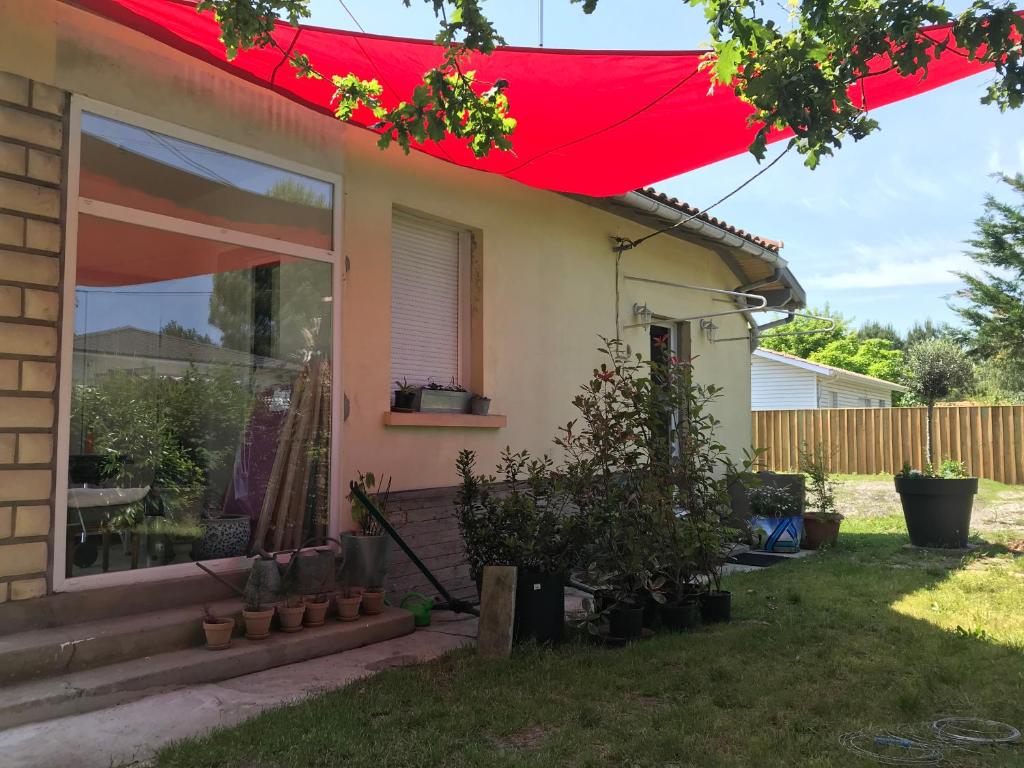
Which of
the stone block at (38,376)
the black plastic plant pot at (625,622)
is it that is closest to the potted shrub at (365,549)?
the black plastic plant pot at (625,622)

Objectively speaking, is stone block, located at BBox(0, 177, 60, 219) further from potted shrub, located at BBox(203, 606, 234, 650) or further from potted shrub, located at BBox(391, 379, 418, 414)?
potted shrub, located at BBox(391, 379, 418, 414)

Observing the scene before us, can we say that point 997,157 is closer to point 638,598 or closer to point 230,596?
point 638,598

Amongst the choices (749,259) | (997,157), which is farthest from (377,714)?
(997,157)

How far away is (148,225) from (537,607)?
10.2 feet

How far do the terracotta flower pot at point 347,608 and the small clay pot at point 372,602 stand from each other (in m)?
0.11

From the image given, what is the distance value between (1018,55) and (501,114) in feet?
7.88

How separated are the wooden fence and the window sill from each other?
10.1m

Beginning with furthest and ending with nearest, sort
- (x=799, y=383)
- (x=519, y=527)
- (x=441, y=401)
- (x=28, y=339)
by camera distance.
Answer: (x=799, y=383) → (x=441, y=401) → (x=519, y=527) → (x=28, y=339)

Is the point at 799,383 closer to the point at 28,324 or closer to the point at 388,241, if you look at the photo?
the point at 388,241

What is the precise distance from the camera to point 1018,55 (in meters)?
3.32

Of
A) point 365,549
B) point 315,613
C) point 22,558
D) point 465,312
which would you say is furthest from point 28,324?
point 465,312

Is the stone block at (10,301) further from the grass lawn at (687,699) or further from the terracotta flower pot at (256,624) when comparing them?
the grass lawn at (687,699)

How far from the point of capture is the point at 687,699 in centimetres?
358

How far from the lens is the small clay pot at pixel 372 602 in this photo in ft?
15.2
